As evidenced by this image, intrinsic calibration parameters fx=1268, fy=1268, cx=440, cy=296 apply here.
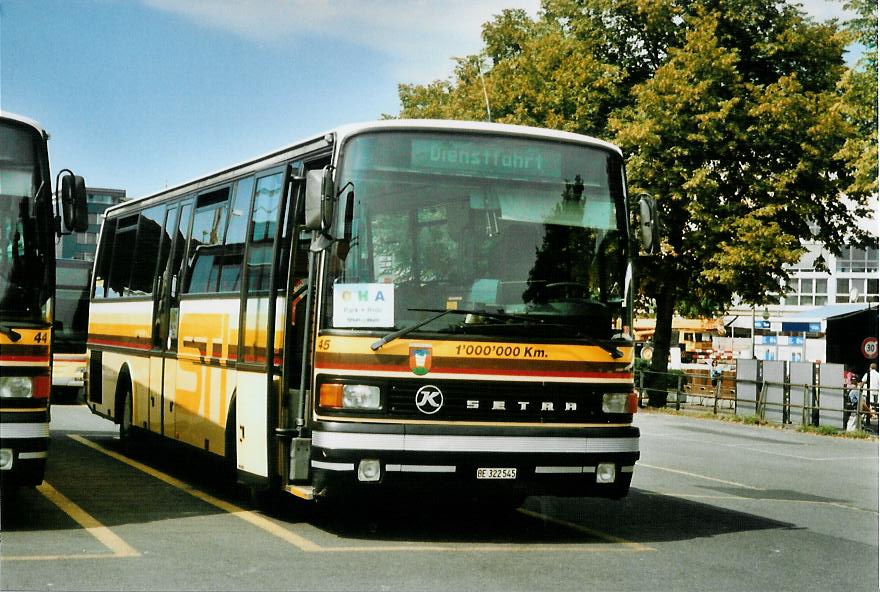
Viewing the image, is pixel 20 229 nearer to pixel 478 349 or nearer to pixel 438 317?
pixel 438 317

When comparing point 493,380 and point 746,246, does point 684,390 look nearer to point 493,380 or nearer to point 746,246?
point 746,246

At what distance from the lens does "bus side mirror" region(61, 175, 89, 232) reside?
973 cm

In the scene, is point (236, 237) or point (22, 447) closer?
point (22, 447)

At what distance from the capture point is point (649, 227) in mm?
10297

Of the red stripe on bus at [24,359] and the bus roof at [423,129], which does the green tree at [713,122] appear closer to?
the bus roof at [423,129]

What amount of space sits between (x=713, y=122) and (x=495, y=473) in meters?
26.7

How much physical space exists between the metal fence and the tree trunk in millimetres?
762

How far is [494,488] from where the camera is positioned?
953 centimetres

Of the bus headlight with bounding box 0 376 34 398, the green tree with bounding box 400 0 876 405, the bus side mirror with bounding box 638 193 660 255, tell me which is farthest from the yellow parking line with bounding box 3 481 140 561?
the green tree with bounding box 400 0 876 405

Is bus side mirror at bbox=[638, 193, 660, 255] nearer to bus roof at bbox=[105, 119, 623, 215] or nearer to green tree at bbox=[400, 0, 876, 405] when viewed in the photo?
bus roof at bbox=[105, 119, 623, 215]

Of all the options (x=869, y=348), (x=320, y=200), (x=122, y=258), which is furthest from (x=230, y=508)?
(x=869, y=348)

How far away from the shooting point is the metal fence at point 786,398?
2920 centimetres

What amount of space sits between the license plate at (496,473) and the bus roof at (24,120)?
4288 mm

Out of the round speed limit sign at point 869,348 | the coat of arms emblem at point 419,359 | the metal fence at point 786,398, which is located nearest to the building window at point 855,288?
the round speed limit sign at point 869,348
